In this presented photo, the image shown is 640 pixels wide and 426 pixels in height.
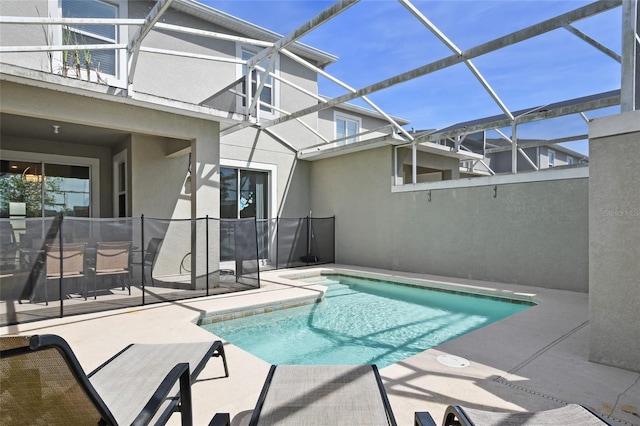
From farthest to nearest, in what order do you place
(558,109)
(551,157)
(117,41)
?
1. (551,157)
2. (558,109)
3. (117,41)

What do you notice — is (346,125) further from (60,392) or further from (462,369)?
(60,392)

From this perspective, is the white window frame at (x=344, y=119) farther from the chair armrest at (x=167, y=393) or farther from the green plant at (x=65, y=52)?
the chair armrest at (x=167, y=393)

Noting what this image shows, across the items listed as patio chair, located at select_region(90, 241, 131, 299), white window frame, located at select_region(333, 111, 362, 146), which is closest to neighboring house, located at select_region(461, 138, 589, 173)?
white window frame, located at select_region(333, 111, 362, 146)

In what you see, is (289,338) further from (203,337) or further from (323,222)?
(323,222)

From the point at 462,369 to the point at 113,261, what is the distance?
5.61 meters

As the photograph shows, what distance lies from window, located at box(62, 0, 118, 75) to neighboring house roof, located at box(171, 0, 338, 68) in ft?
6.19

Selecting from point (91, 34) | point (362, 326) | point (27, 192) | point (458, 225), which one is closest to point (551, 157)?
point (458, 225)

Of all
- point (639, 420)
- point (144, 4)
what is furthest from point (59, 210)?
point (639, 420)

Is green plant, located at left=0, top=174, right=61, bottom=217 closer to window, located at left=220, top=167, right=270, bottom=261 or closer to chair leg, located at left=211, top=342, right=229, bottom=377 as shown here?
window, located at left=220, top=167, right=270, bottom=261

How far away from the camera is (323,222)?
11570 mm

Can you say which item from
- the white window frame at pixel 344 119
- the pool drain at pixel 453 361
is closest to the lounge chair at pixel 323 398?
the pool drain at pixel 453 361

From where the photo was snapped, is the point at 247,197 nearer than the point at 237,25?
No

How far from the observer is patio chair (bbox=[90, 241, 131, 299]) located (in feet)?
19.5

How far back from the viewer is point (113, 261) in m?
6.14
